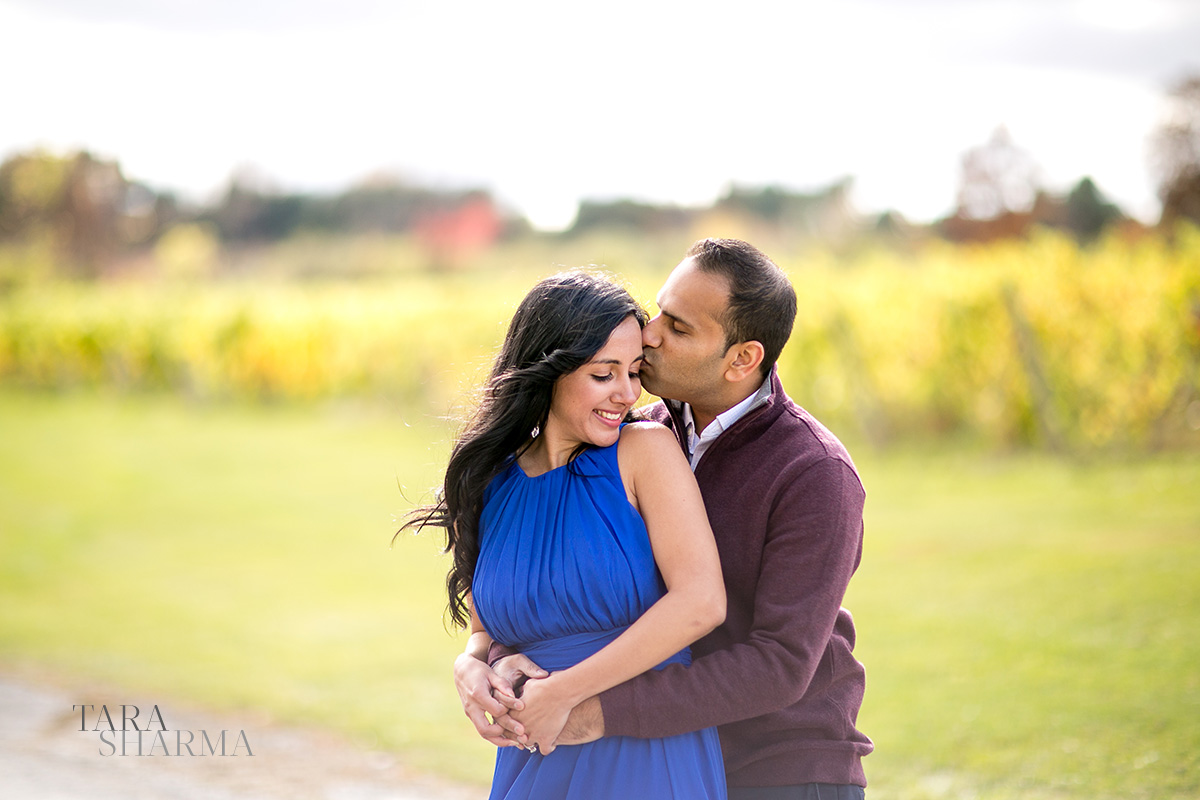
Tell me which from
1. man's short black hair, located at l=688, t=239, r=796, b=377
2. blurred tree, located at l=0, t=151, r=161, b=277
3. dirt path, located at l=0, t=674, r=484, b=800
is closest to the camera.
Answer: man's short black hair, located at l=688, t=239, r=796, b=377

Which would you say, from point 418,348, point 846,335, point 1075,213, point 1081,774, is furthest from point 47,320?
point 1081,774

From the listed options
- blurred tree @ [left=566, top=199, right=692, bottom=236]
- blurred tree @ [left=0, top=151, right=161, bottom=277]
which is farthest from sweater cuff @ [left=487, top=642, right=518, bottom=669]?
blurred tree @ [left=0, top=151, right=161, bottom=277]

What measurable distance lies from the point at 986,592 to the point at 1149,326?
411 cm

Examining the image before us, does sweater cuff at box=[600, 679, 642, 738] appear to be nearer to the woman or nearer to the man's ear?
the woman

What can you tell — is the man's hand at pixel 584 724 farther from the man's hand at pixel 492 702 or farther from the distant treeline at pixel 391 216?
the distant treeline at pixel 391 216

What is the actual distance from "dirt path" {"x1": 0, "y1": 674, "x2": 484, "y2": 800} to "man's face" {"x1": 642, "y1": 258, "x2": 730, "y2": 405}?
10.5 ft

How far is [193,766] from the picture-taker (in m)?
5.46

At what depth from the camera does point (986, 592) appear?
7.26m

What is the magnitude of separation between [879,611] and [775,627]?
17.4ft

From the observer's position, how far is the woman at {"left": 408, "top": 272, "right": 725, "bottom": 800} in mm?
2195

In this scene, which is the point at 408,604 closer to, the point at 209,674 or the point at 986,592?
the point at 209,674

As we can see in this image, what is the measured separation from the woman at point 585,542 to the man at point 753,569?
0.08 meters

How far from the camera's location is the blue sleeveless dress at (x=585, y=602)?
7.39 ft

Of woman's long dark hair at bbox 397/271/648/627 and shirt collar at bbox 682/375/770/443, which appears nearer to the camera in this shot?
woman's long dark hair at bbox 397/271/648/627
